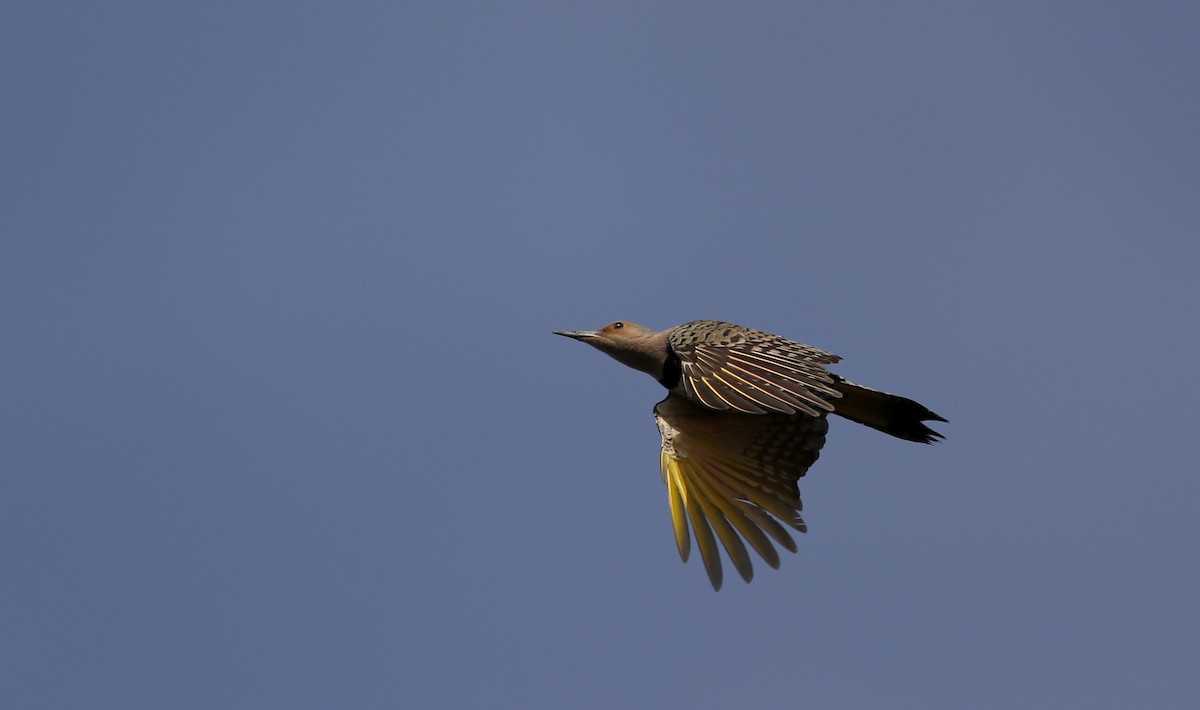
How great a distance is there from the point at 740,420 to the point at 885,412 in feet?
4.63

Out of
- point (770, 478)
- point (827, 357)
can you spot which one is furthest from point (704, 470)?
point (827, 357)

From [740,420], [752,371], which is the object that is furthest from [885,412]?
[752,371]

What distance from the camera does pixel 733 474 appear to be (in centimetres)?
1470

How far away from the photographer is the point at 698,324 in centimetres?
1550

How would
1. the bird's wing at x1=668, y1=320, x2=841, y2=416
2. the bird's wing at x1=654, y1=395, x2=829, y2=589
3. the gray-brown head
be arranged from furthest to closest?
1. the gray-brown head
2. the bird's wing at x1=654, y1=395, x2=829, y2=589
3. the bird's wing at x1=668, y1=320, x2=841, y2=416

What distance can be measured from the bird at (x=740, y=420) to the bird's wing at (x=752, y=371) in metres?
0.01

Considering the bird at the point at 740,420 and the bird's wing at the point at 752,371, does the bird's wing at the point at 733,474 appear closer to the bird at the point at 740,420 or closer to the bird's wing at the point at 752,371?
the bird at the point at 740,420

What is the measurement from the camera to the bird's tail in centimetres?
1483

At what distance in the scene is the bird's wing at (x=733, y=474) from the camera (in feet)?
45.3

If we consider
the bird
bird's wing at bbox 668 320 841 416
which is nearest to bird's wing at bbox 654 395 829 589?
the bird

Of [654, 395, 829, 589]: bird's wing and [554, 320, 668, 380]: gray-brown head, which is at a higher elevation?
[554, 320, 668, 380]: gray-brown head

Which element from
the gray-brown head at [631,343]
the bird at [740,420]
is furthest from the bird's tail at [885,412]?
the gray-brown head at [631,343]

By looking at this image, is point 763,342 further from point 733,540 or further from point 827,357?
point 733,540

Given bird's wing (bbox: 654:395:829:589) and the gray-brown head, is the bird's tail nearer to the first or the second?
bird's wing (bbox: 654:395:829:589)
